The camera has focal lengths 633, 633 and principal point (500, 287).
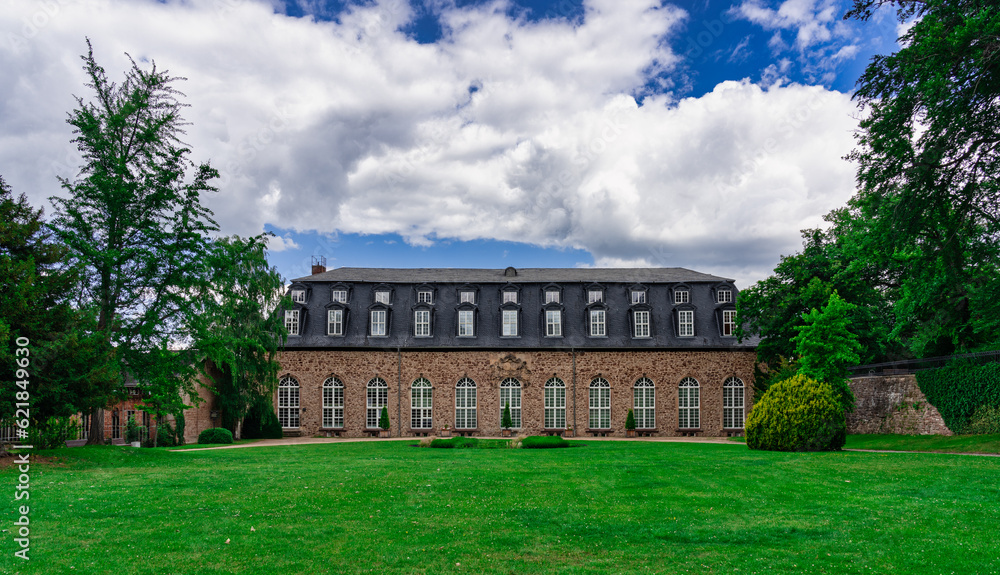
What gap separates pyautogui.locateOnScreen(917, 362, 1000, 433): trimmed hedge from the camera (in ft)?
75.9

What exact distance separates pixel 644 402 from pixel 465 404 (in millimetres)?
10500

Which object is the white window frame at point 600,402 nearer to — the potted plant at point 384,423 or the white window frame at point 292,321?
the potted plant at point 384,423

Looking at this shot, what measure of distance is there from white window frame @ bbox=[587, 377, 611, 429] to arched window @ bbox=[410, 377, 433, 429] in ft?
31.1

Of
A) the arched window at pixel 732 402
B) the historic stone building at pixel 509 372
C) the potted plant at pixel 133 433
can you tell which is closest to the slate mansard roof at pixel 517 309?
the historic stone building at pixel 509 372

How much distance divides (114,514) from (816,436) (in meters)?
19.9

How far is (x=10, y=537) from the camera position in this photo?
8.02 metres

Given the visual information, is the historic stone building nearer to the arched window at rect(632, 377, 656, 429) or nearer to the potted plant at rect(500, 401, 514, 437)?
the arched window at rect(632, 377, 656, 429)

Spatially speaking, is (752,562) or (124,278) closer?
(752,562)

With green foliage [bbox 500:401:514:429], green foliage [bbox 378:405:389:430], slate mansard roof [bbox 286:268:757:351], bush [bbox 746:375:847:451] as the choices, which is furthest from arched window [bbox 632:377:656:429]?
bush [bbox 746:375:847:451]

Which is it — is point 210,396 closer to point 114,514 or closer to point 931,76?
point 114,514

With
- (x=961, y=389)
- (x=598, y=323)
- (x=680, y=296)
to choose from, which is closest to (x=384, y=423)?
(x=598, y=323)

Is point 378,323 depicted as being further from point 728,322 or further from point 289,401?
point 728,322

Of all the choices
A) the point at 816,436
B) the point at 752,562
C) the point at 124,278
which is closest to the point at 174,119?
the point at 124,278

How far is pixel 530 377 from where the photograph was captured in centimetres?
3712
